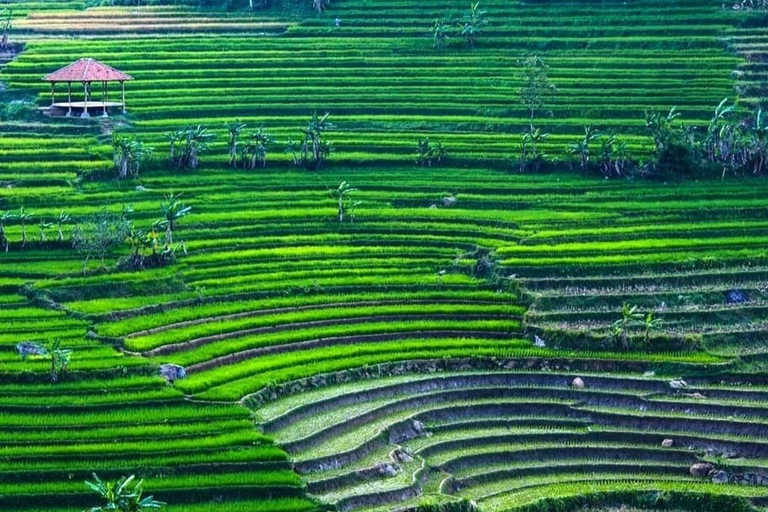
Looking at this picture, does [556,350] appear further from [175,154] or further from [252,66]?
[252,66]

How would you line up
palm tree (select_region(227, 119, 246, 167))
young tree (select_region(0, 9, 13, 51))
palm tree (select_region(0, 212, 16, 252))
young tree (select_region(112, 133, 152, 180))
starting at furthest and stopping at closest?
young tree (select_region(0, 9, 13, 51))
palm tree (select_region(227, 119, 246, 167))
young tree (select_region(112, 133, 152, 180))
palm tree (select_region(0, 212, 16, 252))

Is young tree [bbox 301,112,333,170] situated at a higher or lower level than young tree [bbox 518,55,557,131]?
lower

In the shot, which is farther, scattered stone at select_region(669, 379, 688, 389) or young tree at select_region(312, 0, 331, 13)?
young tree at select_region(312, 0, 331, 13)

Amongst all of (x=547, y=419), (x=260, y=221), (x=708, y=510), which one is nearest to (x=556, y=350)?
(x=547, y=419)

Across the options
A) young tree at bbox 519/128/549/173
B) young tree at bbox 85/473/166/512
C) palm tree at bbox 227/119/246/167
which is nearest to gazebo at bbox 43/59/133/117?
palm tree at bbox 227/119/246/167

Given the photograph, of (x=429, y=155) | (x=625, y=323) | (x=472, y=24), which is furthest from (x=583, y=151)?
(x=472, y=24)

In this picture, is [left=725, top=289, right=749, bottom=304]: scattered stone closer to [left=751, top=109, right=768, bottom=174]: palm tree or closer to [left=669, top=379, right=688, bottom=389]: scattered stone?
[left=669, top=379, right=688, bottom=389]: scattered stone

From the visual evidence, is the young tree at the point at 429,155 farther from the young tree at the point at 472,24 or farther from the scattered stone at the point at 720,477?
the scattered stone at the point at 720,477
